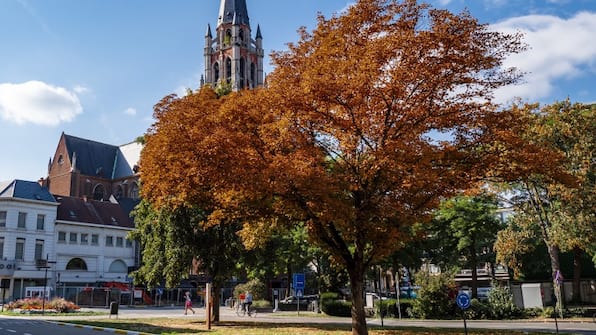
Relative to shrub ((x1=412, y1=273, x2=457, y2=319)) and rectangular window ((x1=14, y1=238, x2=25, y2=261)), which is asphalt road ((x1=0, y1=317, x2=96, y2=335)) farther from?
rectangular window ((x1=14, y1=238, x2=25, y2=261))

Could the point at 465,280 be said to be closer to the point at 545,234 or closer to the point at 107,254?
the point at 545,234

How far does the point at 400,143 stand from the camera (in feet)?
49.4

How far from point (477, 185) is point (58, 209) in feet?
184

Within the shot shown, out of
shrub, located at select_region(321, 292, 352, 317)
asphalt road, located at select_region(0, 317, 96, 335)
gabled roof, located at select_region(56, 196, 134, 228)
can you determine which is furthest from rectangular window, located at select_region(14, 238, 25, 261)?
shrub, located at select_region(321, 292, 352, 317)

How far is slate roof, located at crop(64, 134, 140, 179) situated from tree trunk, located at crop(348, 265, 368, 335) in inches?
3053

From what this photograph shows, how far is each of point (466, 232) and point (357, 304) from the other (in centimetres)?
2623

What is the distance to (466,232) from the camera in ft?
134

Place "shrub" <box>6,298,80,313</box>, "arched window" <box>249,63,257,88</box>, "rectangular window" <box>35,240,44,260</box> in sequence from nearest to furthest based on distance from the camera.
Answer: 1. "shrub" <box>6,298,80,313</box>
2. "rectangular window" <box>35,240,44,260</box>
3. "arched window" <box>249,63,257,88</box>

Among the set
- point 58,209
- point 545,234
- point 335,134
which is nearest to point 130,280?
point 58,209

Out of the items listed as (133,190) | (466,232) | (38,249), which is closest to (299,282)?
(466,232)

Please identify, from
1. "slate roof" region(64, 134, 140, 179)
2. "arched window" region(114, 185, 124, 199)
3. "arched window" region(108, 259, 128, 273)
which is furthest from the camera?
"arched window" region(114, 185, 124, 199)

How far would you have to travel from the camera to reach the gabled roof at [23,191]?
55562 millimetres

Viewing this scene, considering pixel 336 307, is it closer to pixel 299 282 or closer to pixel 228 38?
pixel 299 282

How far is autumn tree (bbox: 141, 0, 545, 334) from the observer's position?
1552 centimetres
